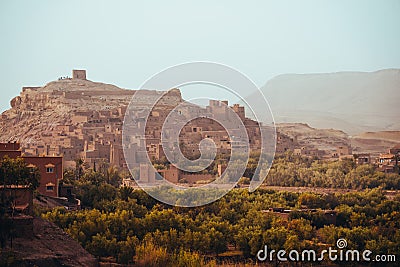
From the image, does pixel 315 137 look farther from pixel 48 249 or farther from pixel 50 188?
pixel 48 249

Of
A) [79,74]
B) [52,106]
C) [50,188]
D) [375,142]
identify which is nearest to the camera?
[50,188]

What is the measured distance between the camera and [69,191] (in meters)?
19.3

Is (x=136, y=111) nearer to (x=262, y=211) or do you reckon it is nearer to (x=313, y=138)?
(x=313, y=138)

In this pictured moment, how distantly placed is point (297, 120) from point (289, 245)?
5597 cm

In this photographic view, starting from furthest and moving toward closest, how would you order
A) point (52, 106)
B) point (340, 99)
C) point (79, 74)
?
point (340, 99) → point (79, 74) → point (52, 106)

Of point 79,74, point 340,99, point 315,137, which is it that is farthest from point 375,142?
point 340,99

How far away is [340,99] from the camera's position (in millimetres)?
85312

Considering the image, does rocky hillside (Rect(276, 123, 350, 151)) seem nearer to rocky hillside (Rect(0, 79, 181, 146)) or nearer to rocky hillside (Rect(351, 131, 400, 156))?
rocky hillside (Rect(351, 131, 400, 156))

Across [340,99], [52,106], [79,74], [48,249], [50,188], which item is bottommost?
[48,249]

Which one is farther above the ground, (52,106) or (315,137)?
(52,106)

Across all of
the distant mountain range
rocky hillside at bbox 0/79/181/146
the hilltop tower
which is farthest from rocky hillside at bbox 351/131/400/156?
the hilltop tower

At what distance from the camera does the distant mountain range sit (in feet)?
222

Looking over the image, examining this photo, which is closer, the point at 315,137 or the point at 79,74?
the point at 315,137

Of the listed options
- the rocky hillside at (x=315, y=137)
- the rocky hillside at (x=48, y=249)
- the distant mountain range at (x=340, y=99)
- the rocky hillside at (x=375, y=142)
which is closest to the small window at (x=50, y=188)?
the rocky hillside at (x=48, y=249)
